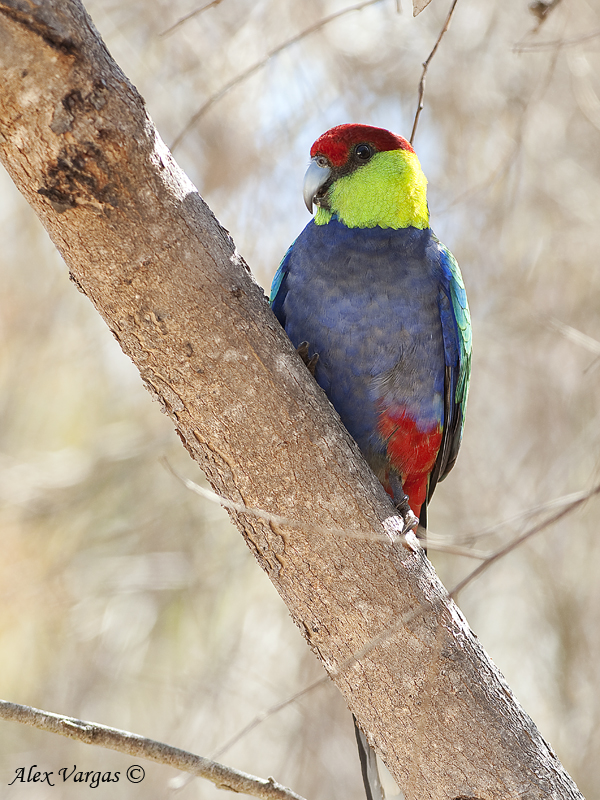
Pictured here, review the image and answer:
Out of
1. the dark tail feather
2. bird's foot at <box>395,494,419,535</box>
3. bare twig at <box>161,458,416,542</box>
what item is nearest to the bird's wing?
bird's foot at <box>395,494,419,535</box>

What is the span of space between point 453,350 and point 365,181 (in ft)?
2.34

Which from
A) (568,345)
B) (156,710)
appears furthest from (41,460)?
(568,345)

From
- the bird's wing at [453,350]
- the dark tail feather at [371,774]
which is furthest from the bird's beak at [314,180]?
the dark tail feather at [371,774]

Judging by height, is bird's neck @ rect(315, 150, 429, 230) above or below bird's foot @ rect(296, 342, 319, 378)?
above

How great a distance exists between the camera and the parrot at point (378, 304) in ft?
8.38

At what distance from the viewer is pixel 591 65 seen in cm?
409

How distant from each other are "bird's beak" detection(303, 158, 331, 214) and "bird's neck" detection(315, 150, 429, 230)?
0.05 meters

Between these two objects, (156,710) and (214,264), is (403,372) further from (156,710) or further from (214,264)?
(156,710)

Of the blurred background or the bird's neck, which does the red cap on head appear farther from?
the blurred background

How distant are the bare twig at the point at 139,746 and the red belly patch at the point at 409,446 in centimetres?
123

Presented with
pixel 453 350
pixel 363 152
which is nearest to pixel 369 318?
pixel 453 350

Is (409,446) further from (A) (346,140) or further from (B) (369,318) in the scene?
(A) (346,140)

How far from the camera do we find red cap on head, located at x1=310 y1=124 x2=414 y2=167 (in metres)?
2.73

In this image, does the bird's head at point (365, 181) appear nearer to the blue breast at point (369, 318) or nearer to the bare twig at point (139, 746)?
the blue breast at point (369, 318)
